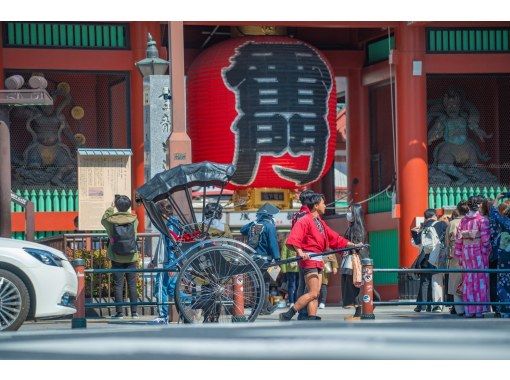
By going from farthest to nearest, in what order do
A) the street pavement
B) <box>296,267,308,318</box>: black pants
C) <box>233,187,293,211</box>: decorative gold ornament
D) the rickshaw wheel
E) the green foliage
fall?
<box>233,187,293,211</box>: decorative gold ornament
the green foliage
<box>296,267,308,318</box>: black pants
the rickshaw wheel
the street pavement

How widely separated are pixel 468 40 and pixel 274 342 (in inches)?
626

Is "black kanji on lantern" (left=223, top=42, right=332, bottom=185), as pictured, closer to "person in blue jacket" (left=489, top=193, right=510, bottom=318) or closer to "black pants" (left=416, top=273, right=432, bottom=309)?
"black pants" (left=416, top=273, right=432, bottom=309)

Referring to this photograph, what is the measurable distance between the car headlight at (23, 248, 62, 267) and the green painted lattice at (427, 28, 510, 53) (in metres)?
12.7

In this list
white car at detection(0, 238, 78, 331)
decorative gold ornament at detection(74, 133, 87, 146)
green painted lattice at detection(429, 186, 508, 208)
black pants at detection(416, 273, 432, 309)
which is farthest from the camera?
green painted lattice at detection(429, 186, 508, 208)

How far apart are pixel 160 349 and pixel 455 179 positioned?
16.2 meters

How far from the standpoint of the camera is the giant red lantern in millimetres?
25312

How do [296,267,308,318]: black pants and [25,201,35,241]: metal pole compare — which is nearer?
[296,267,308,318]: black pants

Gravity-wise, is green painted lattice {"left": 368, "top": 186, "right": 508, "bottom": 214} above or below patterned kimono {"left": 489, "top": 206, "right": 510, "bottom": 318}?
above

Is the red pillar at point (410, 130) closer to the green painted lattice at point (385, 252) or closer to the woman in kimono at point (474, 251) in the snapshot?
the green painted lattice at point (385, 252)

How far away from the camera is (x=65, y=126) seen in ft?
87.5

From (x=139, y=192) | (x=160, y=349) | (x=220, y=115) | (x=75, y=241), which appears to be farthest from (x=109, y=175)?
(x=160, y=349)

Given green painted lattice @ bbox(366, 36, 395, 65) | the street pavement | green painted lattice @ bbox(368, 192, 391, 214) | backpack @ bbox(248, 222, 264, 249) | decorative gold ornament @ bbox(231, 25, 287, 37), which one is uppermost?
decorative gold ornament @ bbox(231, 25, 287, 37)

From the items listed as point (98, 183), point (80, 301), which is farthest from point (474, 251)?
point (98, 183)

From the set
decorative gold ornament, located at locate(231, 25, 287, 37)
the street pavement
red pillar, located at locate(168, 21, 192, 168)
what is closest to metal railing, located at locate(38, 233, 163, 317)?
red pillar, located at locate(168, 21, 192, 168)
